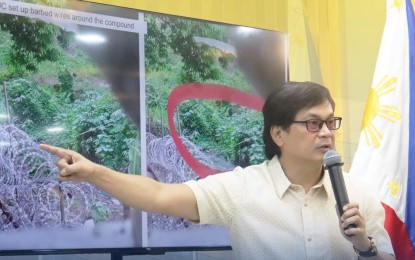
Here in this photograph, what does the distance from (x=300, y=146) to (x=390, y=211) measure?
1.11 meters

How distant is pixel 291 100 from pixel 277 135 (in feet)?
0.39

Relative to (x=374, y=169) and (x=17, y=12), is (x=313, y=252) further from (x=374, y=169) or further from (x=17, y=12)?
(x=17, y=12)

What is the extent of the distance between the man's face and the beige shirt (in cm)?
9

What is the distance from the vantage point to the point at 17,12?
2207 mm

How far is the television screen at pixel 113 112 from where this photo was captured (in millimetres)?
2162

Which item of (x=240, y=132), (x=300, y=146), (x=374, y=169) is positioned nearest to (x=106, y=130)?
(x=240, y=132)

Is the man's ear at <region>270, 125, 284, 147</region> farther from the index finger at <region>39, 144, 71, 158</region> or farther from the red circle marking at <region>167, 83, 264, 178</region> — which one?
the red circle marking at <region>167, 83, 264, 178</region>

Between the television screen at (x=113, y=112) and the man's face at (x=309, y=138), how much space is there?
888mm

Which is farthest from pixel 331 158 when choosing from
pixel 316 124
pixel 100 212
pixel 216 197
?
pixel 100 212

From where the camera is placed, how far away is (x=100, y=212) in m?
2.27

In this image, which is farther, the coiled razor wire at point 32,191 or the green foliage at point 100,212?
the green foliage at point 100,212

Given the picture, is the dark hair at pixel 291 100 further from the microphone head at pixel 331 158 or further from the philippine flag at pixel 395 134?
the philippine flag at pixel 395 134

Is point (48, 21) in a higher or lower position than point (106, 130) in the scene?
higher

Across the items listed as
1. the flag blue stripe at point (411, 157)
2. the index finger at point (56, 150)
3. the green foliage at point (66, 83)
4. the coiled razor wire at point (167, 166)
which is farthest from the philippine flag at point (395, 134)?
the index finger at point (56, 150)
